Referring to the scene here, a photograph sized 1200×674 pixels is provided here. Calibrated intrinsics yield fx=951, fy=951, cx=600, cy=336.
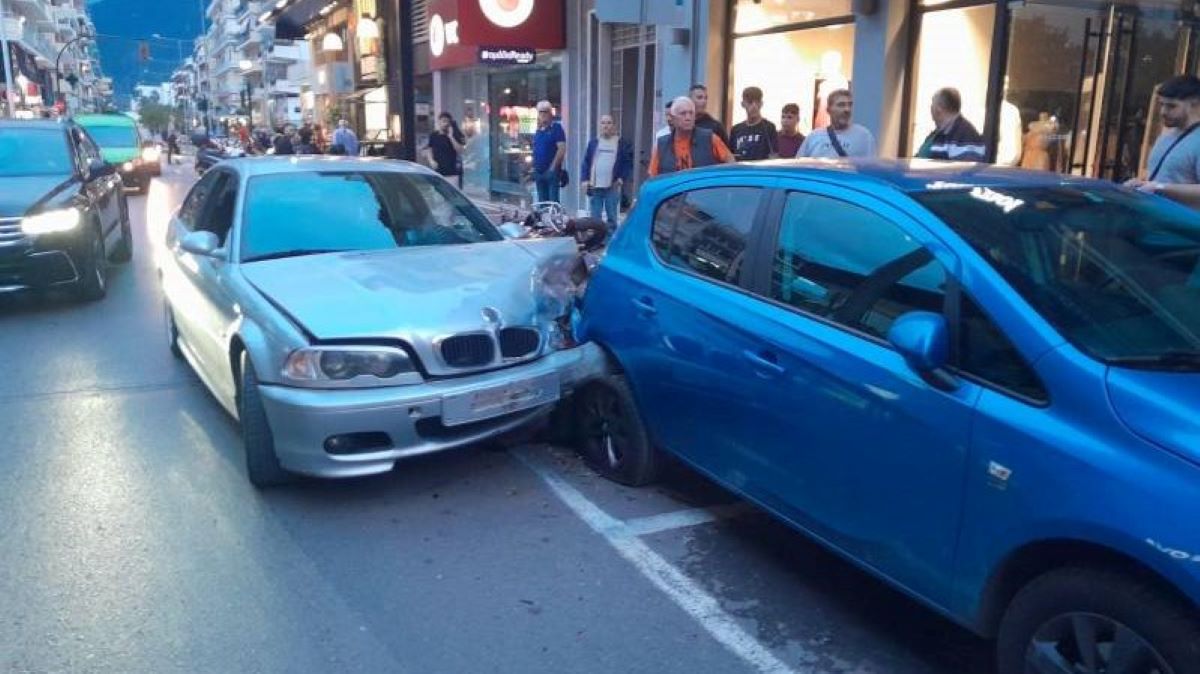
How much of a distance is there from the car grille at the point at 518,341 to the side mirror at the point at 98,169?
718 cm

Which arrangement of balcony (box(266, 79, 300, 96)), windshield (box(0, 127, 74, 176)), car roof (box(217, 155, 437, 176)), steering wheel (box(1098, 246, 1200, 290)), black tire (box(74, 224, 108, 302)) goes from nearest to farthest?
1. steering wheel (box(1098, 246, 1200, 290))
2. car roof (box(217, 155, 437, 176))
3. black tire (box(74, 224, 108, 302))
4. windshield (box(0, 127, 74, 176))
5. balcony (box(266, 79, 300, 96))

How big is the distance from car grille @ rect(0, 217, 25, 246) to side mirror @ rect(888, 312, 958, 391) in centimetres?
805

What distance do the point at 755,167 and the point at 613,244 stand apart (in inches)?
36.5

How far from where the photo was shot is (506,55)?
15.6 m

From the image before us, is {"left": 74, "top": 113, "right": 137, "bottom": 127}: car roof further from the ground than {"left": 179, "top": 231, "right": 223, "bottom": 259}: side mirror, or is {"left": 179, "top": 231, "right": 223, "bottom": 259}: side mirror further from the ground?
{"left": 74, "top": 113, "right": 137, "bottom": 127}: car roof

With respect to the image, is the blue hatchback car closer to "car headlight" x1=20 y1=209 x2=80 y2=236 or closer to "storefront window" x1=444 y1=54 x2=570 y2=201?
"car headlight" x1=20 y1=209 x2=80 y2=236

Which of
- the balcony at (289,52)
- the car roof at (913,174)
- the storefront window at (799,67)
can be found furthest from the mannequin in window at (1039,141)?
the balcony at (289,52)

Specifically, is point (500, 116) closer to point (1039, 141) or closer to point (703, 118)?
point (703, 118)

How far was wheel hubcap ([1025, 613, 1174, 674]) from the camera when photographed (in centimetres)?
240

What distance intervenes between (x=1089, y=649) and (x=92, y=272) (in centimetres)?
904

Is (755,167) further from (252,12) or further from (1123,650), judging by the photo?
(252,12)

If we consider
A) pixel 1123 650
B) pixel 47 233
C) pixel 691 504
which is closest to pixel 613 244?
pixel 691 504

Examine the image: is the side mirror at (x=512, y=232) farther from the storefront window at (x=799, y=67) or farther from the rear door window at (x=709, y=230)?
the storefront window at (x=799, y=67)

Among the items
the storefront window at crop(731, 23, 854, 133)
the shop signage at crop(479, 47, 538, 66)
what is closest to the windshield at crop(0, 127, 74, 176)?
the shop signage at crop(479, 47, 538, 66)
